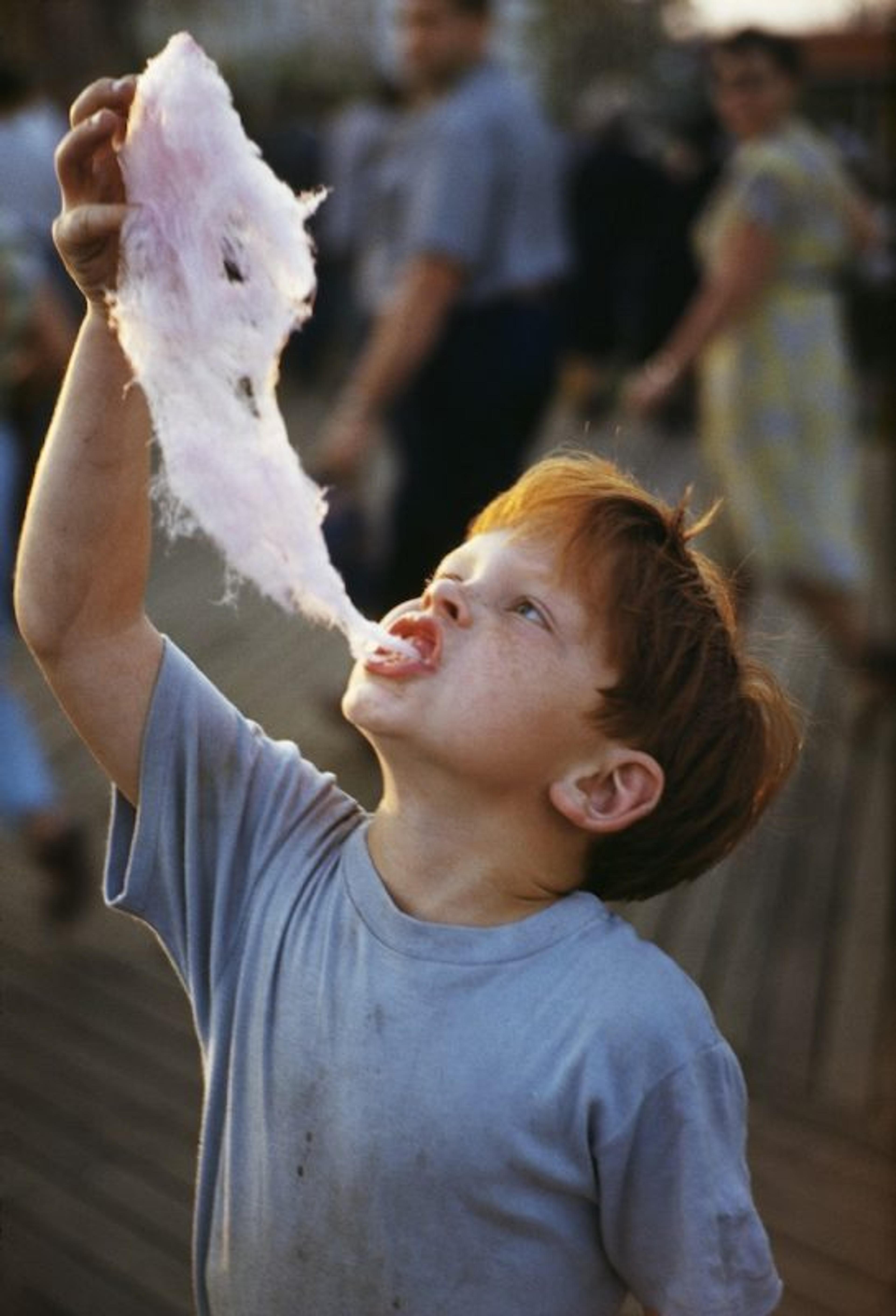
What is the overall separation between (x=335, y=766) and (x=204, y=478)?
9.12 ft

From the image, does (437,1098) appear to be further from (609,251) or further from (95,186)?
(609,251)

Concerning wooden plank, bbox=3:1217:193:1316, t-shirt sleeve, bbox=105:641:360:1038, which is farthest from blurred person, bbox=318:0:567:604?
t-shirt sleeve, bbox=105:641:360:1038

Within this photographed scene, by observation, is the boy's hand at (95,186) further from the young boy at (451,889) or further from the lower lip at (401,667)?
the lower lip at (401,667)

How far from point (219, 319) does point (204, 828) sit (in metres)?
0.40

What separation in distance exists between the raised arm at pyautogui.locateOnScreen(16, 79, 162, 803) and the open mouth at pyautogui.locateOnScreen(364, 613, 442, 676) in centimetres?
19

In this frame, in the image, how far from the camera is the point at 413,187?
293 cm

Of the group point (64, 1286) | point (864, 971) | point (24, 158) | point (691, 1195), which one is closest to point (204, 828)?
point (691, 1195)

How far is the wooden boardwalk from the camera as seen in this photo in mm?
2166

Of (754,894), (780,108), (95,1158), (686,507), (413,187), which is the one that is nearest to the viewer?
(686,507)

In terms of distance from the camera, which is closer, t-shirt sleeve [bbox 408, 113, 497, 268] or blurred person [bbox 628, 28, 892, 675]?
t-shirt sleeve [bbox 408, 113, 497, 268]

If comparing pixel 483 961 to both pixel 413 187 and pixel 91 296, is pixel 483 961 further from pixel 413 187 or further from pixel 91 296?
pixel 413 187

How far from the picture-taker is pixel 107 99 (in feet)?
3.11

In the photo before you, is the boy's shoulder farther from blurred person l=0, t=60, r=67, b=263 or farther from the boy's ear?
blurred person l=0, t=60, r=67, b=263

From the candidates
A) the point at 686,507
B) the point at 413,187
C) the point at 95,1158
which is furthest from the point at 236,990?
the point at 413,187
